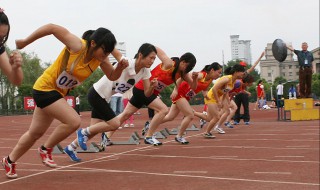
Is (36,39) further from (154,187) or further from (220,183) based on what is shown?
(220,183)

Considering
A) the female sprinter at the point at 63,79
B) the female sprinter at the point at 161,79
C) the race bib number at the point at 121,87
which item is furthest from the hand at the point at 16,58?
the female sprinter at the point at 161,79

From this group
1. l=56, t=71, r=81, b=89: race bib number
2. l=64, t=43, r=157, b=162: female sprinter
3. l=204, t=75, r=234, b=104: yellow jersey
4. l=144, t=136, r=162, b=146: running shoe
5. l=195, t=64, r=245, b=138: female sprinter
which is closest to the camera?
l=56, t=71, r=81, b=89: race bib number

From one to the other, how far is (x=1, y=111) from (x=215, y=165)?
39025 mm

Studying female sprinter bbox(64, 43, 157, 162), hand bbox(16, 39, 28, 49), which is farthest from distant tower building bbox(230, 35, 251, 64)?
hand bbox(16, 39, 28, 49)

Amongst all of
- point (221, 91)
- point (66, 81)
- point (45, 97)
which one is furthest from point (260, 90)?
point (45, 97)

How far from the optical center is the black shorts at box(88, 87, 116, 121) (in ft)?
22.1

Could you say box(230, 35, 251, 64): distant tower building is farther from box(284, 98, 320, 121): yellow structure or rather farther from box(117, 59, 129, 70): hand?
box(117, 59, 129, 70): hand

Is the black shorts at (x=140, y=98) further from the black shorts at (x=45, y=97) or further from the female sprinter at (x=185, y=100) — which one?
the black shorts at (x=45, y=97)

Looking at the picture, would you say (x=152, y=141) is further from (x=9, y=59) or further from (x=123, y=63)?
(x=9, y=59)

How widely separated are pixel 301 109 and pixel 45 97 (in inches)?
492

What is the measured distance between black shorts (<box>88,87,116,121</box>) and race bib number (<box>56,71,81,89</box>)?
1.43 meters

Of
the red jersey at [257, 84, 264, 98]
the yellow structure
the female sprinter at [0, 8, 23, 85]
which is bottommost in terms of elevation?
the red jersey at [257, 84, 264, 98]

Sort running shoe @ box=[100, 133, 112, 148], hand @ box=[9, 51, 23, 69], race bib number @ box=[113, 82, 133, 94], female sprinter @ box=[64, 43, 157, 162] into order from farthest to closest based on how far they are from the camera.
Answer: running shoe @ box=[100, 133, 112, 148], race bib number @ box=[113, 82, 133, 94], female sprinter @ box=[64, 43, 157, 162], hand @ box=[9, 51, 23, 69]

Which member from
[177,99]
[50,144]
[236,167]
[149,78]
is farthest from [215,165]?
[177,99]
